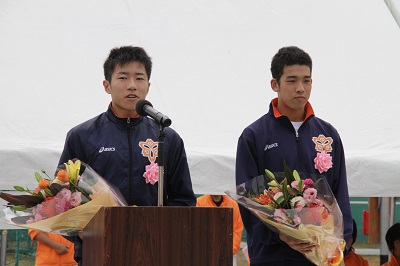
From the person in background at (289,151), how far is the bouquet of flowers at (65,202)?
2.83 feet

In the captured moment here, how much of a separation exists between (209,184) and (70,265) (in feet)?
9.55

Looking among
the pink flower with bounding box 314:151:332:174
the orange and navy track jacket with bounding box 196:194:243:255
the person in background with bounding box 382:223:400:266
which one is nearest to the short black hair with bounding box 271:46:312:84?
the pink flower with bounding box 314:151:332:174

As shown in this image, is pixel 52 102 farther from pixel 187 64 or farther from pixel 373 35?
pixel 373 35

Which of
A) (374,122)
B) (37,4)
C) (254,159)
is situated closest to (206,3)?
(37,4)

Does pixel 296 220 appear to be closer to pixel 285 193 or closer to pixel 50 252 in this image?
pixel 285 193

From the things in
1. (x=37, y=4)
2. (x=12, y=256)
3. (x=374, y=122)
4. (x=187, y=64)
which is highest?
(x=37, y=4)

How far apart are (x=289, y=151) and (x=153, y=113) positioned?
4.02 feet

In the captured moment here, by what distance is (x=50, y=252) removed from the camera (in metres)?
8.23

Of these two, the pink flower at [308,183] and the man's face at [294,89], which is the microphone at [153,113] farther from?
the man's face at [294,89]

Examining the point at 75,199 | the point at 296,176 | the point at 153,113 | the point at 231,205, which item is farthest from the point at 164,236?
the point at 231,205

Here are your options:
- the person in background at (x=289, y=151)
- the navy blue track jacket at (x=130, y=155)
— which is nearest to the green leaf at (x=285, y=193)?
the person in background at (x=289, y=151)

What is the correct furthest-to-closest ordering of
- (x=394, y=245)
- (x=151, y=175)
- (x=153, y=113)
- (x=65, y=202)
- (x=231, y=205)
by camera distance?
(x=231, y=205) → (x=394, y=245) → (x=151, y=175) → (x=65, y=202) → (x=153, y=113)

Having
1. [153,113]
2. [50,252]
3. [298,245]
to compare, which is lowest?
[50,252]

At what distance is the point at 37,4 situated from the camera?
23.7ft
